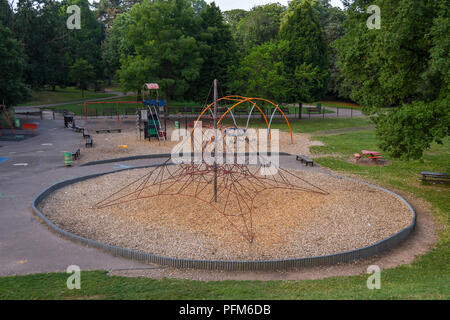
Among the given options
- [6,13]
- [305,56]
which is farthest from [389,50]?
[6,13]

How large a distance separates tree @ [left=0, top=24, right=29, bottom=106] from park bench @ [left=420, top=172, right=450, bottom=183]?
2865cm

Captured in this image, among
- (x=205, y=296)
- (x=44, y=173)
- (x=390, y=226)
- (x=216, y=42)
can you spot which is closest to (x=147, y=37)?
(x=216, y=42)

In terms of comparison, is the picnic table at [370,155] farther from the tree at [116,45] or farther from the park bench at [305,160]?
the tree at [116,45]

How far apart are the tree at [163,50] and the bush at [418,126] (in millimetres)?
22373

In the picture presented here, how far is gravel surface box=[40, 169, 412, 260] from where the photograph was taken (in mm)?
9500

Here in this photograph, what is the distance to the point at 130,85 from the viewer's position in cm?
3253

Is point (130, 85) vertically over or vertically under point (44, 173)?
over

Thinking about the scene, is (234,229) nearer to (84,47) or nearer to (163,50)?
(163,50)

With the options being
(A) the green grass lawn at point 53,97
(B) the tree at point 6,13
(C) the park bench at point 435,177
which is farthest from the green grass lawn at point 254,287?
(A) the green grass lawn at point 53,97

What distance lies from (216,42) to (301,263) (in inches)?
1223

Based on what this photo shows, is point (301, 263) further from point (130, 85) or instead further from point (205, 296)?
point (130, 85)

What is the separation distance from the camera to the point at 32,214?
1170 centimetres

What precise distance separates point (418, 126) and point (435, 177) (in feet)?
14.7

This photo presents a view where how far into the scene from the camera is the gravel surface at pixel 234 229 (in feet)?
31.2
